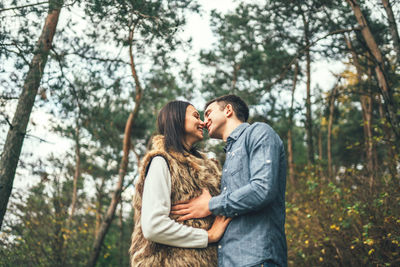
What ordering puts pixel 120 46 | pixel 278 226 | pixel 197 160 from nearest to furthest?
pixel 278 226 < pixel 197 160 < pixel 120 46

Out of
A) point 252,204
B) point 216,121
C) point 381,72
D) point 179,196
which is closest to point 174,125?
point 216,121

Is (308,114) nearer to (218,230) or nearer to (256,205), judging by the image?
(218,230)

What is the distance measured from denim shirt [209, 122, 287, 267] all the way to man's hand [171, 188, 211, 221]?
94 mm

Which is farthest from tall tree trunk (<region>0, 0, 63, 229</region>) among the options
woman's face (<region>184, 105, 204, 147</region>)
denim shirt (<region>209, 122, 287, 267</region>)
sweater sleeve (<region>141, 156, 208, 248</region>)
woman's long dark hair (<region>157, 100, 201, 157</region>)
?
denim shirt (<region>209, 122, 287, 267</region>)

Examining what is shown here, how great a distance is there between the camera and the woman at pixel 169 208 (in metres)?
2.13

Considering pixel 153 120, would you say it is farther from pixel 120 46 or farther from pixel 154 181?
pixel 154 181

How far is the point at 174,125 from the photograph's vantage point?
265 centimetres

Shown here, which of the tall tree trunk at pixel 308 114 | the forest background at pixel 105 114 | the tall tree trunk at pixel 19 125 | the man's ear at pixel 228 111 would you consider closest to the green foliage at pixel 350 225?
the forest background at pixel 105 114

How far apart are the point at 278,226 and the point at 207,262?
0.53 meters

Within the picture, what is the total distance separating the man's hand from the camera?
2.26 metres

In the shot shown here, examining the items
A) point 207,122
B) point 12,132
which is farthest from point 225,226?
point 12,132

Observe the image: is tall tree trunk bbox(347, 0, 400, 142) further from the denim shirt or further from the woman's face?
the denim shirt

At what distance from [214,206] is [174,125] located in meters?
0.79

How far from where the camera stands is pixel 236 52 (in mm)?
14188
